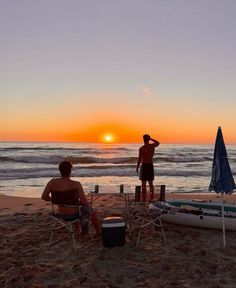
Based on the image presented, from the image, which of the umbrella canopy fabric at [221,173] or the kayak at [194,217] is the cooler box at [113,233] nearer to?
the kayak at [194,217]

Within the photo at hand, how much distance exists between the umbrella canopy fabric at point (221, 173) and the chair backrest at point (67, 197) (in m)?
2.43

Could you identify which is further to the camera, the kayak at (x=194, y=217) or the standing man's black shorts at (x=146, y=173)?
the standing man's black shorts at (x=146, y=173)

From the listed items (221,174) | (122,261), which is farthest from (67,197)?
(221,174)

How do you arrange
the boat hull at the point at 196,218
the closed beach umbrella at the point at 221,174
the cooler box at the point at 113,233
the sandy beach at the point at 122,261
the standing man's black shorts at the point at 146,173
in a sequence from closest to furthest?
1. the sandy beach at the point at 122,261
2. the cooler box at the point at 113,233
3. the closed beach umbrella at the point at 221,174
4. the boat hull at the point at 196,218
5. the standing man's black shorts at the point at 146,173

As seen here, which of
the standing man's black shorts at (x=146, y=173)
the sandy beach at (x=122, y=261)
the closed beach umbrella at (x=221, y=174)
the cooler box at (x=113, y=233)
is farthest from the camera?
the standing man's black shorts at (x=146, y=173)

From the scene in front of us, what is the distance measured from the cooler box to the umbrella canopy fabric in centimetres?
180

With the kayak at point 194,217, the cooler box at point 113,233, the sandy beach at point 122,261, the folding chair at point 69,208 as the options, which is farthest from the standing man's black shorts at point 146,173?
the cooler box at point 113,233

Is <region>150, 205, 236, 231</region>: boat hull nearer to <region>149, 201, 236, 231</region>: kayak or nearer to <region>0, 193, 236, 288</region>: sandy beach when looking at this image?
<region>149, 201, 236, 231</region>: kayak

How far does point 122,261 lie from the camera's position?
6035 mm

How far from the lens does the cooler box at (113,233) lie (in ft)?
21.1

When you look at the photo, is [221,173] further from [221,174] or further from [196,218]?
[196,218]

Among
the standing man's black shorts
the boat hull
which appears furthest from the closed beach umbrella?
the standing man's black shorts

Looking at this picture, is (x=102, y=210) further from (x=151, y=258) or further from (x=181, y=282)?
(x=181, y=282)

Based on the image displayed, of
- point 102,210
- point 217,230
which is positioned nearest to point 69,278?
point 217,230
